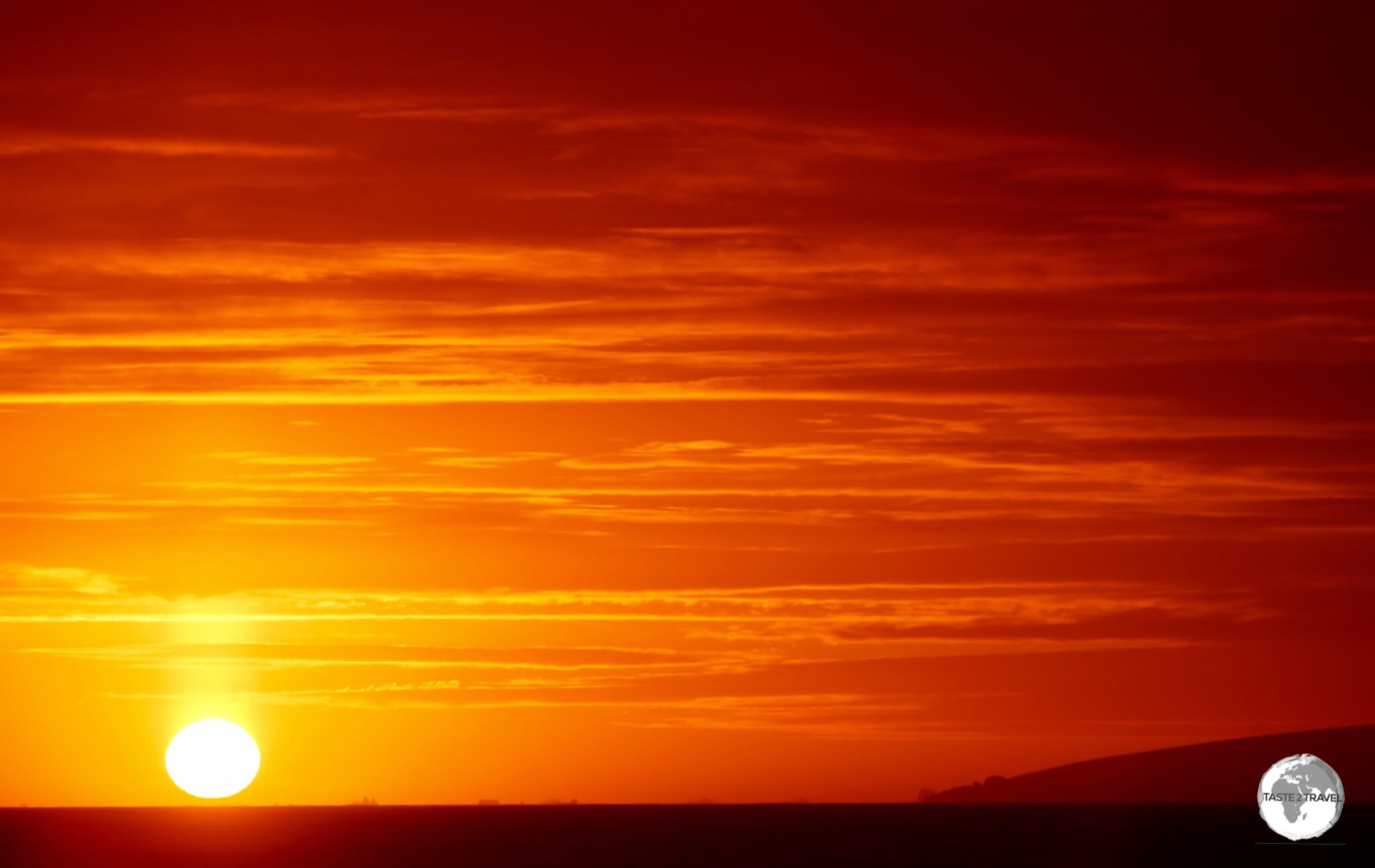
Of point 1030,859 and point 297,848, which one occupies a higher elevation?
point 297,848

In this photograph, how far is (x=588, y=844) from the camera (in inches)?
7598

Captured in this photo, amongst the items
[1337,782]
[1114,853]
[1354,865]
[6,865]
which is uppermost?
[6,865]

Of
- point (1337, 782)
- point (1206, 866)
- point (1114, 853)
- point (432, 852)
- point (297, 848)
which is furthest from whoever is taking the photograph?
point (297, 848)

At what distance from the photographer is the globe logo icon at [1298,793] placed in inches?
3214

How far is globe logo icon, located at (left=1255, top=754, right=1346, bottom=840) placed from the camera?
81.6 metres

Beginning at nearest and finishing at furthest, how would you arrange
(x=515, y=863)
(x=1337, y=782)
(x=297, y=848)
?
(x=1337, y=782), (x=515, y=863), (x=297, y=848)

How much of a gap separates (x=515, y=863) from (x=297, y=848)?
4397cm

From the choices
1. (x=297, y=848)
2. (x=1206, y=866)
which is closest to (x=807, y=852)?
(x=1206, y=866)

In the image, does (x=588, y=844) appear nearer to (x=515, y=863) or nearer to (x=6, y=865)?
(x=515, y=863)

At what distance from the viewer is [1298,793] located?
8512 cm

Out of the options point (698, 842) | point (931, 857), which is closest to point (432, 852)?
point (698, 842)

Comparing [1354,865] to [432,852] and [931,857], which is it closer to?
[931,857]

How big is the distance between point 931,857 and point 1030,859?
9002mm

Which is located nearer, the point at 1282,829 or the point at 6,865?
the point at 1282,829
